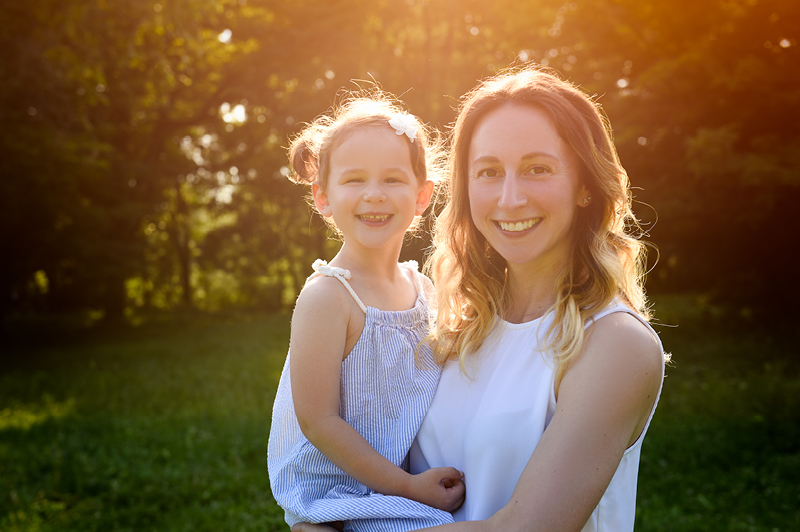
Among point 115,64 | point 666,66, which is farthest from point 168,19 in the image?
point 666,66

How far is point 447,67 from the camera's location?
17266mm

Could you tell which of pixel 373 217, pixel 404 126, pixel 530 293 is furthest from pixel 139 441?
pixel 530 293

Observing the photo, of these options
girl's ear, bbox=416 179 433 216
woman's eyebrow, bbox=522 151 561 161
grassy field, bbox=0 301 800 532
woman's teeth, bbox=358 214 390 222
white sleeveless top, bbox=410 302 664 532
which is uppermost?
woman's eyebrow, bbox=522 151 561 161

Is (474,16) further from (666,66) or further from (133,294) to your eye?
(133,294)

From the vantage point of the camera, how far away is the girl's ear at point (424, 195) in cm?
249

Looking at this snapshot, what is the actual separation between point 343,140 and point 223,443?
5738 millimetres

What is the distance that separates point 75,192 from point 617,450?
14.0 meters

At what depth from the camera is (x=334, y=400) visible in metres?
2.01

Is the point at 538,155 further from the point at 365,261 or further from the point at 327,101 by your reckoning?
the point at 327,101

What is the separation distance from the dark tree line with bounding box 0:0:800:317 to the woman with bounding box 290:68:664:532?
279cm

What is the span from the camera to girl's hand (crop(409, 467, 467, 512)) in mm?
1872

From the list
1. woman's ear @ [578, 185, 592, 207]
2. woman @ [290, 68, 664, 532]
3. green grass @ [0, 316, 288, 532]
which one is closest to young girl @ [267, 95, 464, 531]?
woman @ [290, 68, 664, 532]

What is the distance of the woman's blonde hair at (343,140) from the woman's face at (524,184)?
44cm

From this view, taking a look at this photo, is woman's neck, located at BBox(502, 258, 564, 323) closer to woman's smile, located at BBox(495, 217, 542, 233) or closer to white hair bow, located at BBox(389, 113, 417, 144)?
woman's smile, located at BBox(495, 217, 542, 233)
